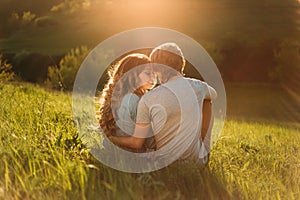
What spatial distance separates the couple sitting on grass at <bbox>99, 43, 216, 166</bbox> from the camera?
16.4ft

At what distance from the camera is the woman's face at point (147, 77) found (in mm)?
5289

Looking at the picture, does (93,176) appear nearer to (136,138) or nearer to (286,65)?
(136,138)

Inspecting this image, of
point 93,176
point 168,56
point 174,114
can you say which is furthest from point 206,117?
point 93,176

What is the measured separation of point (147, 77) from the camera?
5293 mm

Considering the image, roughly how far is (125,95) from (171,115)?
54 centimetres

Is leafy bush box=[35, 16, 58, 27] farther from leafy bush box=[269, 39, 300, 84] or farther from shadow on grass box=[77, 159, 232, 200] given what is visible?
shadow on grass box=[77, 159, 232, 200]

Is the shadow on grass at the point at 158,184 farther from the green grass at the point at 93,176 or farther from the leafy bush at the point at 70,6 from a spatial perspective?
the leafy bush at the point at 70,6

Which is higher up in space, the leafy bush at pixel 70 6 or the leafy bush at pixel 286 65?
the leafy bush at pixel 70 6

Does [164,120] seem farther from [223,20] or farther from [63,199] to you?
[223,20]

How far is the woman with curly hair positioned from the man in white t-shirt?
131 millimetres

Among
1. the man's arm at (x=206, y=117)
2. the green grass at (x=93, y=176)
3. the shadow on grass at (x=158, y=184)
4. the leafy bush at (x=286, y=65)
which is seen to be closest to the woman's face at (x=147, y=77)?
the man's arm at (x=206, y=117)

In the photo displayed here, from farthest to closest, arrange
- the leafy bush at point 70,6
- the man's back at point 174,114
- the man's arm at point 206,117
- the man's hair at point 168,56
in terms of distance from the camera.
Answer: the leafy bush at point 70,6 < the man's arm at point 206,117 < the man's hair at point 168,56 < the man's back at point 174,114

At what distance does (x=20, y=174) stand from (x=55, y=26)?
69993 mm

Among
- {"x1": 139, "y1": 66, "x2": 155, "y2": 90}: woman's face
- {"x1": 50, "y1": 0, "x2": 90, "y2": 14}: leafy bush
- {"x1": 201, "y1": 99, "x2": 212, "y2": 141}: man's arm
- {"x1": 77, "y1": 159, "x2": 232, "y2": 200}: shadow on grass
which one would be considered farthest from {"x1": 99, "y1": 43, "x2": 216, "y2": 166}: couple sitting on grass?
{"x1": 50, "y1": 0, "x2": 90, "y2": 14}: leafy bush
